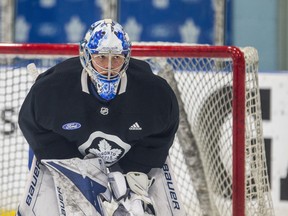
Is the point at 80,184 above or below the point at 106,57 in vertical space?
below

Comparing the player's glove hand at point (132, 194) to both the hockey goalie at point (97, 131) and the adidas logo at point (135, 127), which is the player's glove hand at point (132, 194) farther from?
the adidas logo at point (135, 127)

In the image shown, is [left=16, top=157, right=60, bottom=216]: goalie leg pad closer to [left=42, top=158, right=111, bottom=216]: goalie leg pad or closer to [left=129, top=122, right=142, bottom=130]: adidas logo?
[left=42, top=158, right=111, bottom=216]: goalie leg pad

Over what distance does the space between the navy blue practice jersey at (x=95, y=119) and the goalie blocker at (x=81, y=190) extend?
0.06 m

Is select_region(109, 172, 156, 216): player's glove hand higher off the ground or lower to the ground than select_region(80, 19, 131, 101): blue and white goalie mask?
lower

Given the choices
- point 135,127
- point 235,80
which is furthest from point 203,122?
point 135,127

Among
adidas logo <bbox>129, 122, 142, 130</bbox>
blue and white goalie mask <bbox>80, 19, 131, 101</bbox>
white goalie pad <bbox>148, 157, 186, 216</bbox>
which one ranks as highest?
blue and white goalie mask <bbox>80, 19, 131, 101</bbox>

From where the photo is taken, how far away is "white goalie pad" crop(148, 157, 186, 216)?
2.78 meters

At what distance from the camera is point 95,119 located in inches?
105

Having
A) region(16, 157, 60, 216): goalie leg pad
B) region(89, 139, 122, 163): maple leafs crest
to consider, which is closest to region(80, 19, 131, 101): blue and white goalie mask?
region(89, 139, 122, 163): maple leafs crest

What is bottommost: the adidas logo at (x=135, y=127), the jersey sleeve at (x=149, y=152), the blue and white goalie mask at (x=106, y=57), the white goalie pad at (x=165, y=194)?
the white goalie pad at (x=165, y=194)

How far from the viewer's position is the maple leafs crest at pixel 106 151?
8.82ft

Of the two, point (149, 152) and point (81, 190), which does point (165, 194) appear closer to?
point (149, 152)

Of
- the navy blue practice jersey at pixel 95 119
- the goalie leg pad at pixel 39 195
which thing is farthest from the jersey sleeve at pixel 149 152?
the goalie leg pad at pixel 39 195

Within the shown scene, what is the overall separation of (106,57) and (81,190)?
0.38 meters
